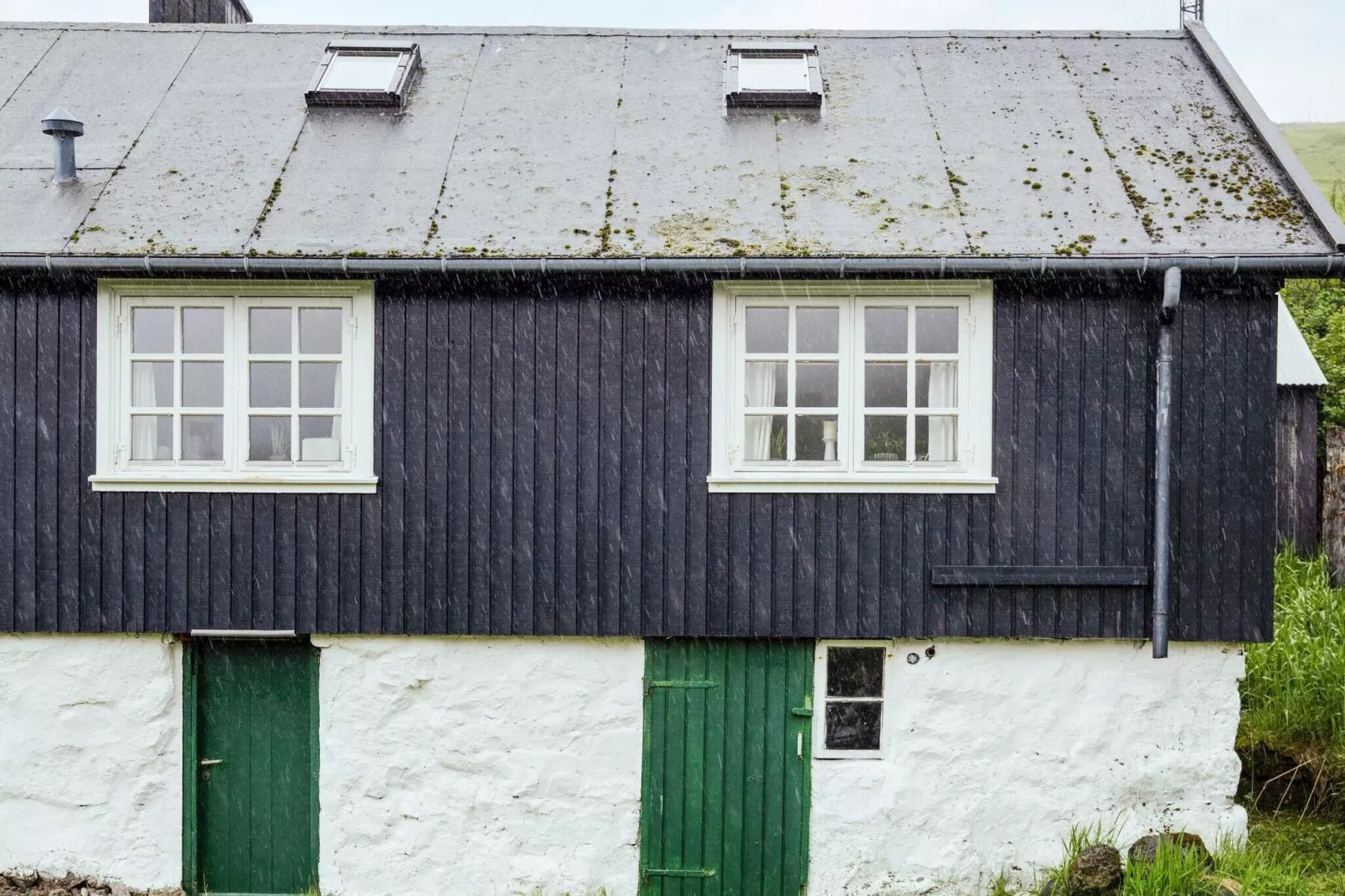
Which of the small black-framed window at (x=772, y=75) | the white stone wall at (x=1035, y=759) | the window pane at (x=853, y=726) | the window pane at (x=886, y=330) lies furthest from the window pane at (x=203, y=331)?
the white stone wall at (x=1035, y=759)

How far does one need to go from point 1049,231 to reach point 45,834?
25.8ft

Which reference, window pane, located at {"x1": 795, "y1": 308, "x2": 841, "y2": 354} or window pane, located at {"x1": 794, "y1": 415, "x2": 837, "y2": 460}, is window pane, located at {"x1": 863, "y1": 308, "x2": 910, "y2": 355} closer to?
window pane, located at {"x1": 795, "y1": 308, "x2": 841, "y2": 354}

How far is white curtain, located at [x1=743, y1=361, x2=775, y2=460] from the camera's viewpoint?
7.30 metres

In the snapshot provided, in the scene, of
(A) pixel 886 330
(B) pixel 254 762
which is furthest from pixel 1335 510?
(B) pixel 254 762

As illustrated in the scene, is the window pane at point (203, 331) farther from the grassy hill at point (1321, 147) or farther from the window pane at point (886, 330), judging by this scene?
the grassy hill at point (1321, 147)

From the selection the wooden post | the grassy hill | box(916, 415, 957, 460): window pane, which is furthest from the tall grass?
the grassy hill

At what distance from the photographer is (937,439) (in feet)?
24.0

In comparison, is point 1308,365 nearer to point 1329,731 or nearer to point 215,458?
point 1329,731

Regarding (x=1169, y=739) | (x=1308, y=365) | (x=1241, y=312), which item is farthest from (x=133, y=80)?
(x=1308, y=365)

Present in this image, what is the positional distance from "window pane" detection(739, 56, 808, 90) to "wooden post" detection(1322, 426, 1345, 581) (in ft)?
28.0

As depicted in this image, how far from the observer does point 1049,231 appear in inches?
284

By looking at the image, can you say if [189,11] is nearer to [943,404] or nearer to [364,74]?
[364,74]

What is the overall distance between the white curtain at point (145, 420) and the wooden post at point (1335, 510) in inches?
496

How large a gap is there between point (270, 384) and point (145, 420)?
0.91 meters
